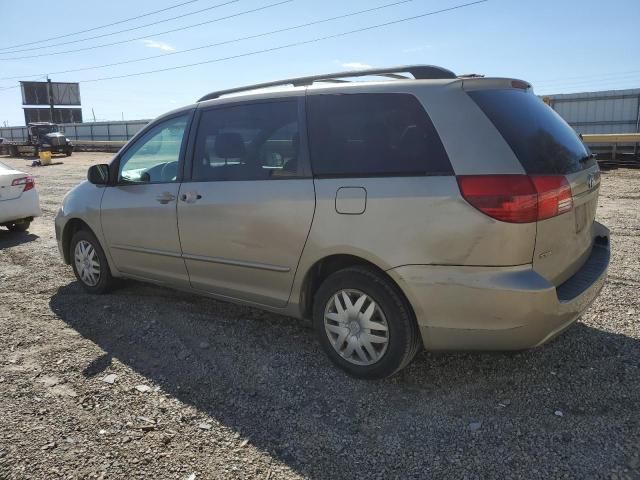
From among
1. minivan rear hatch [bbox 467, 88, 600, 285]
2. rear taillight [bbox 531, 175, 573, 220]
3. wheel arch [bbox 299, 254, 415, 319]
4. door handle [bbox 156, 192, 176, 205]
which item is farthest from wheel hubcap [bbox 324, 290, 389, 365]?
→ door handle [bbox 156, 192, 176, 205]

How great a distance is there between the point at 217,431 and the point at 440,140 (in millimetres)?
2004

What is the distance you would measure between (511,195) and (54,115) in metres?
67.9

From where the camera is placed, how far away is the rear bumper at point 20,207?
8.05 meters

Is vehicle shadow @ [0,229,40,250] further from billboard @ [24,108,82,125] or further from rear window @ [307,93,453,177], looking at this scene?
billboard @ [24,108,82,125]

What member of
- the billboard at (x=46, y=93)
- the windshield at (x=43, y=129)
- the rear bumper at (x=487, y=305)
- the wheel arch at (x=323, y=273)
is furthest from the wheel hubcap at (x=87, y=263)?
the billboard at (x=46, y=93)

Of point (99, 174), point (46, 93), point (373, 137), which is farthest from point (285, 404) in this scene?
point (46, 93)

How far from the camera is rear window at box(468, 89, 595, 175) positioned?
9.37ft

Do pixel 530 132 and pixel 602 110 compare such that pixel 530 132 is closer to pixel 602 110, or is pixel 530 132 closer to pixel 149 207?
pixel 149 207

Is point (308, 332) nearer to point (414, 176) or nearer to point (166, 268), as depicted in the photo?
point (166, 268)

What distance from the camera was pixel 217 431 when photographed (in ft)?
9.39

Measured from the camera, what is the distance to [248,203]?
363cm

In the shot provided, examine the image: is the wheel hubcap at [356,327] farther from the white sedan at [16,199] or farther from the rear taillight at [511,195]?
the white sedan at [16,199]

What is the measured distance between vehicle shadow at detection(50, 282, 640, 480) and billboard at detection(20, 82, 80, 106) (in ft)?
219

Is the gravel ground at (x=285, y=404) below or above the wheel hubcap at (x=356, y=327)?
below
